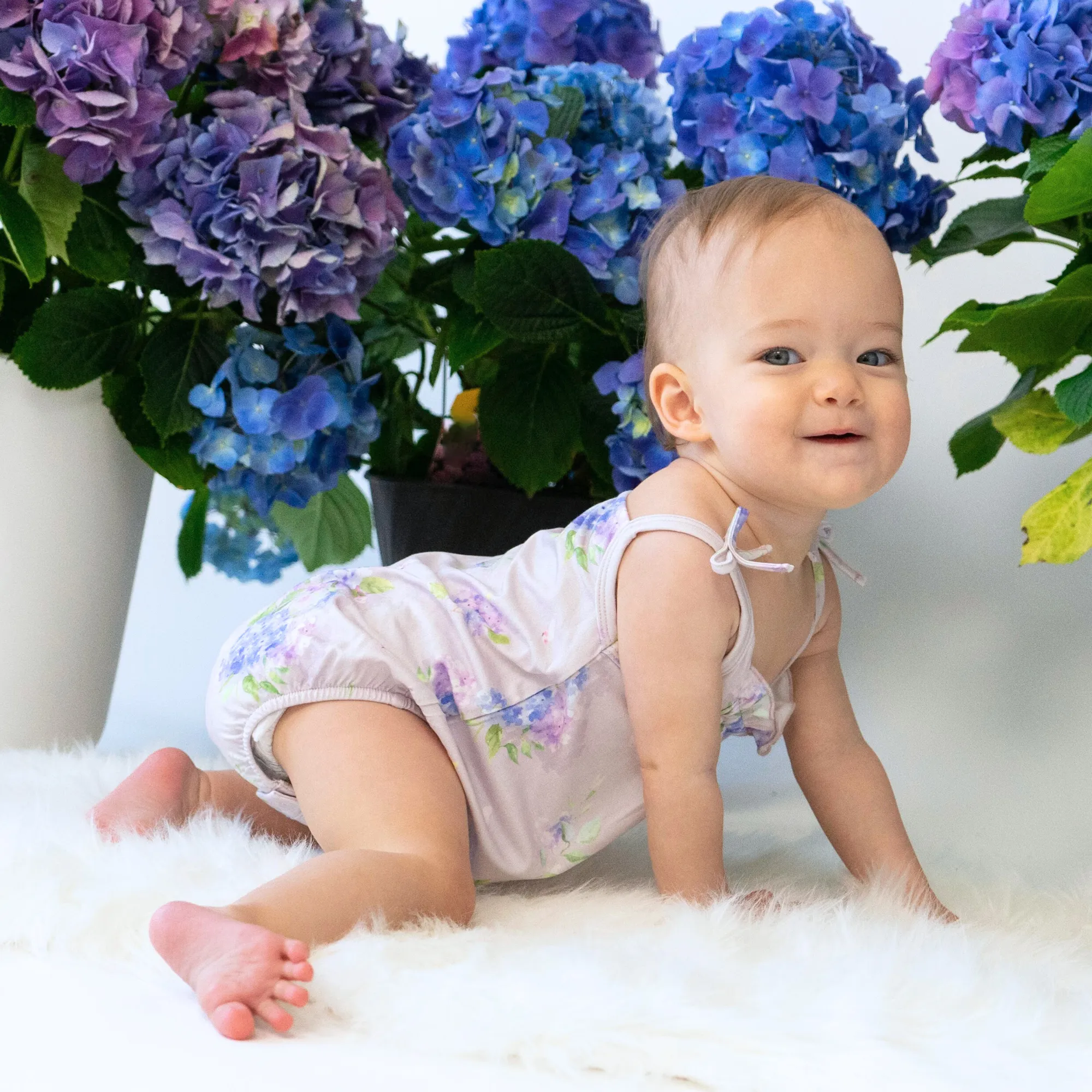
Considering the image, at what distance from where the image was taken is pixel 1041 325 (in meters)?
1.09

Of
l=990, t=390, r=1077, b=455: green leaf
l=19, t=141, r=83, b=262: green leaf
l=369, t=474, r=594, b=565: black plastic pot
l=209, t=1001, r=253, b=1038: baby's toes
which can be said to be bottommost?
l=209, t=1001, r=253, b=1038: baby's toes

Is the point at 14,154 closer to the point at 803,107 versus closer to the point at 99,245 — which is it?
the point at 99,245

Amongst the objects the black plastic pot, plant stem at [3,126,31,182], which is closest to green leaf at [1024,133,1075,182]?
the black plastic pot

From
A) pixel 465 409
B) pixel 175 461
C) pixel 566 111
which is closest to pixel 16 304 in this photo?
pixel 175 461

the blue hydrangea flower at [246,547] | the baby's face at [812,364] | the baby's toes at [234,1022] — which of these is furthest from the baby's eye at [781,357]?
the blue hydrangea flower at [246,547]

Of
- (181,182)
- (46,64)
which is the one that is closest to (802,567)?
(181,182)

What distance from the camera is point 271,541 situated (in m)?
1.66

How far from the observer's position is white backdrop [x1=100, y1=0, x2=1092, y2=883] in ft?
4.57

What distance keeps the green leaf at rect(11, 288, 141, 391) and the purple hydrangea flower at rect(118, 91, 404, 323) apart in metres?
0.09

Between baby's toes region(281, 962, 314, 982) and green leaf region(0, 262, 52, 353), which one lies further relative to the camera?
green leaf region(0, 262, 52, 353)

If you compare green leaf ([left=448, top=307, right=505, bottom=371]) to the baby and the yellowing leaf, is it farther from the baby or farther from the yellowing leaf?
the baby

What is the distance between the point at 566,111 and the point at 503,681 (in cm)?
62

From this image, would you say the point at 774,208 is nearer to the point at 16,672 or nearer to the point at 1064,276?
the point at 1064,276

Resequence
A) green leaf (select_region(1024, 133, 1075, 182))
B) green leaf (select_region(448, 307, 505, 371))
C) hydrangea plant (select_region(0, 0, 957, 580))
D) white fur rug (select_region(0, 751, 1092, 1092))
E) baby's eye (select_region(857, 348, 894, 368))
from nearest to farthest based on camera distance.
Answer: white fur rug (select_region(0, 751, 1092, 1092)), baby's eye (select_region(857, 348, 894, 368)), green leaf (select_region(1024, 133, 1075, 182)), hydrangea plant (select_region(0, 0, 957, 580)), green leaf (select_region(448, 307, 505, 371))
